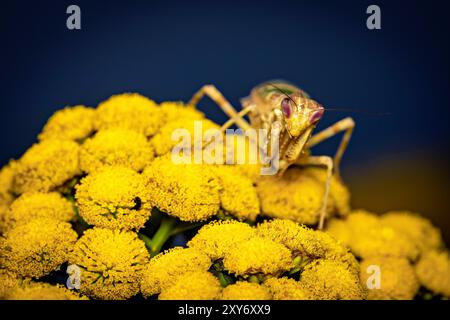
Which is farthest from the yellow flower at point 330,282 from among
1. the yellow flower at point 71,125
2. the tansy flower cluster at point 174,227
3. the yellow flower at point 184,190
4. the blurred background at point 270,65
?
the blurred background at point 270,65

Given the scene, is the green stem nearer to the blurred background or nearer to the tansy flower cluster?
the tansy flower cluster

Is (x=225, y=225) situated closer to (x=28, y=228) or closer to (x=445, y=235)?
(x=28, y=228)

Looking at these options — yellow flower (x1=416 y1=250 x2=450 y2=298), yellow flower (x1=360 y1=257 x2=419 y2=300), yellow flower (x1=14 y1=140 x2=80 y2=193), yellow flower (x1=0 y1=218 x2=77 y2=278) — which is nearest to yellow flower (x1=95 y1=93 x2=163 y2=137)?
yellow flower (x1=14 y1=140 x2=80 y2=193)

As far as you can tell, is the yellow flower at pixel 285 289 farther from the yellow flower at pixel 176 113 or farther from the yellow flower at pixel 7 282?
the yellow flower at pixel 176 113

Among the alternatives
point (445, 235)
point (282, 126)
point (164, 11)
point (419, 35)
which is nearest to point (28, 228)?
point (282, 126)

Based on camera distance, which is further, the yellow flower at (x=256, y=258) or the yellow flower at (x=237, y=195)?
the yellow flower at (x=237, y=195)

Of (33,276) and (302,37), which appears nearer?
(33,276)

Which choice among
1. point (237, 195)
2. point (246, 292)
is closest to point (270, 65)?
point (237, 195)

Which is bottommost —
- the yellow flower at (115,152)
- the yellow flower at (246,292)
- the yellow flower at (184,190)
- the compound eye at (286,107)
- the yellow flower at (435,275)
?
the yellow flower at (435,275)
